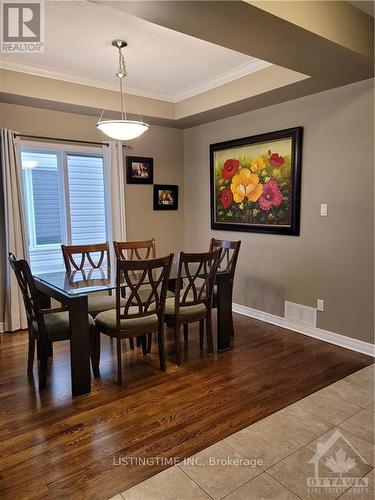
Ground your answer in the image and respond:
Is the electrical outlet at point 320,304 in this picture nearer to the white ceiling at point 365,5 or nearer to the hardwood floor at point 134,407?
the hardwood floor at point 134,407

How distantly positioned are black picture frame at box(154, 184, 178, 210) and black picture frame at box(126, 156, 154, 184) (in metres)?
0.16

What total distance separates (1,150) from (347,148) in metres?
3.36

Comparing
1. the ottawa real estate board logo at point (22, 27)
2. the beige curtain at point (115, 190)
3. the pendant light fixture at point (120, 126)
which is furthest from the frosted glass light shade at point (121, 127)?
the beige curtain at point (115, 190)

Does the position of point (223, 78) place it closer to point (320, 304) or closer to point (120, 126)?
point (120, 126)

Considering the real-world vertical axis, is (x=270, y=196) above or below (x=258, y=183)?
below

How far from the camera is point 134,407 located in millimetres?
2438

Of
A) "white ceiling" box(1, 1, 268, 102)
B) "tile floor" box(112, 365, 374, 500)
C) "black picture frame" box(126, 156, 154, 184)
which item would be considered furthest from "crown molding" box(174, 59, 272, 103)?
"tile floor" box(112, 365, 374, 500)

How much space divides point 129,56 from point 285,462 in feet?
11.0

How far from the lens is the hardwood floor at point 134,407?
6.12ft

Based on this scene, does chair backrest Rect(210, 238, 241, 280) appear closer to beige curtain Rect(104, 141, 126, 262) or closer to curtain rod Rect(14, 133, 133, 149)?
beige curtain Rect(104, 141, 126, 262)

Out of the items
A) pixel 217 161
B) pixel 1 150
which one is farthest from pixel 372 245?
pixel 1 150

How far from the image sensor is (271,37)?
2.27m

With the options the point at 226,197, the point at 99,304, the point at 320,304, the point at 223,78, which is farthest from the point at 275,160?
the point at 99,304

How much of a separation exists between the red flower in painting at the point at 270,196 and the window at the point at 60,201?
1966mm
